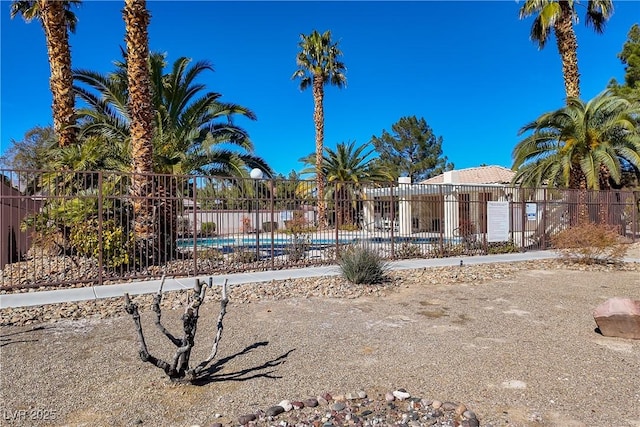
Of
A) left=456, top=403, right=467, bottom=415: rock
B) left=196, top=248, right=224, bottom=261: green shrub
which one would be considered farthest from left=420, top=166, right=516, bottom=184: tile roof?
left=456, top=403, right=467, bottom=415: rock

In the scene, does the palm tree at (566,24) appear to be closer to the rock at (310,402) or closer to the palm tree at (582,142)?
the palm tree at (582,142)

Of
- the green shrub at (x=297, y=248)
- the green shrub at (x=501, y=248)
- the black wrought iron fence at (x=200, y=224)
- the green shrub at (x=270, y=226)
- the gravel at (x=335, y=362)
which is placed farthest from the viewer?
the green shrub at (x=501, y=248)

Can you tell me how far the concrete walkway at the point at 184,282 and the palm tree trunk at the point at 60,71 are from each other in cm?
697

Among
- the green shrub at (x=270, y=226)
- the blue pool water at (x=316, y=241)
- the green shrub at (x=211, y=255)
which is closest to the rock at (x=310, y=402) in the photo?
the green shrub at (x=270, y=226)

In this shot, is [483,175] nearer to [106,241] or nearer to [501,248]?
[501,248]

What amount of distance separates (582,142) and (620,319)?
14.8 metres

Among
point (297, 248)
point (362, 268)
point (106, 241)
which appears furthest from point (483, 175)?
point (106, 241)

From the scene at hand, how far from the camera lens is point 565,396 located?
12.8ft

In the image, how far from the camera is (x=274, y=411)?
3.62m

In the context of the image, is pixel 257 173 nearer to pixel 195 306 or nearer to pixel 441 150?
pixel 195 306

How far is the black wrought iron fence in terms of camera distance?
34.0 ft

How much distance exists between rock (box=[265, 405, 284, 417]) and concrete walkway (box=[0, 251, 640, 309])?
18.4 feet

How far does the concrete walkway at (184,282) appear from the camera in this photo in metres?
8.20

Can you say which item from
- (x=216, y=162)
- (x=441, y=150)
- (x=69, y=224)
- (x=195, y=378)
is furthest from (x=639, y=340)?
(x=441, y=150)
